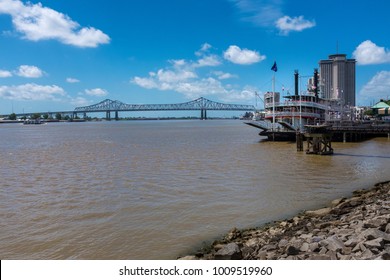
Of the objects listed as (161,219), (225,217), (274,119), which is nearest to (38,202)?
(161,219)

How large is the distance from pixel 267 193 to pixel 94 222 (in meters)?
8.49

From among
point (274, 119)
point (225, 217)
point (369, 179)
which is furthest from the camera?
point (274, 119)

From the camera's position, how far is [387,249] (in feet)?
23.5

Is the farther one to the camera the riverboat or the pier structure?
the riverboat

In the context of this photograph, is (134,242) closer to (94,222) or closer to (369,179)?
(94,222)

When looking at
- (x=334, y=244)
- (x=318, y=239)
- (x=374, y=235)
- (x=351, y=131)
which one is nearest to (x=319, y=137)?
(x=351, y=131)

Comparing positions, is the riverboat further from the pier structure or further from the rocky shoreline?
the rocky shoreline

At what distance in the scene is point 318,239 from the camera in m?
8.65

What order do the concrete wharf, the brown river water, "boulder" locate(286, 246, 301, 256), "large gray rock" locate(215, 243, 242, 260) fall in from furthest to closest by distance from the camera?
the concrete wharf < the brown river water < "large gray rock" locate(215, 243, 242, 260) < "boulder" locate(286, 246, 301, 256)

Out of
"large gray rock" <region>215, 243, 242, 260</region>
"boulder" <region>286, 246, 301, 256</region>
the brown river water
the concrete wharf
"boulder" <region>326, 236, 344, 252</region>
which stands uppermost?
the concrete wharf

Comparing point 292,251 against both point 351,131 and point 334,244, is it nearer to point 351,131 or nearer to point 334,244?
point 334,244

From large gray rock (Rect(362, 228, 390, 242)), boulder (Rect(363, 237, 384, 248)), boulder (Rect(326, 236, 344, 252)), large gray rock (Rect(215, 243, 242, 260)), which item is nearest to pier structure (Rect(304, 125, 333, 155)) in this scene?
large gray rock (Rect(362, 228, 390, 242))

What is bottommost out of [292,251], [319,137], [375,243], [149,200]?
[149,200]

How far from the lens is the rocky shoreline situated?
7559 mm
